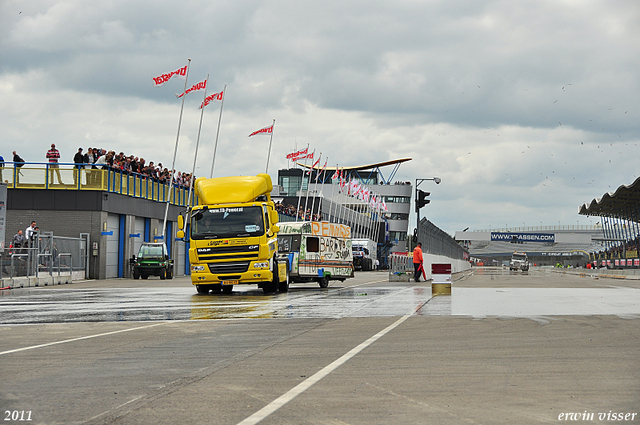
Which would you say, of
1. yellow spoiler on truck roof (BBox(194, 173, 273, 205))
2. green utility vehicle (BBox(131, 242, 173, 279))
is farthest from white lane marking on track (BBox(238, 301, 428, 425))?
green utility vehicle (BBox(131, 242, 173, 279))

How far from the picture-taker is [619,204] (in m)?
112

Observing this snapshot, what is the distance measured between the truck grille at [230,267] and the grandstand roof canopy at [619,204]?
73.7m

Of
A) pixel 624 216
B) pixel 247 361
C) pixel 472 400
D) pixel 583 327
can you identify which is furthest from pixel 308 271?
pixel 624 216

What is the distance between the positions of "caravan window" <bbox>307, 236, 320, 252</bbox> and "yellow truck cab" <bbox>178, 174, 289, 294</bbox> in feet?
18.0

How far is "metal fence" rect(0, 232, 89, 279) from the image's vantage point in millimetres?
28438

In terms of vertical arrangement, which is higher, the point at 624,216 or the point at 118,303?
the point at 624,216

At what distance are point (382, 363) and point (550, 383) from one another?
200 cm

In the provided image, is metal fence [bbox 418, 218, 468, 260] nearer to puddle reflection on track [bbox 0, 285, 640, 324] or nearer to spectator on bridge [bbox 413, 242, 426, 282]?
spectator on bridge [bbox 413, 242, 426, 282]

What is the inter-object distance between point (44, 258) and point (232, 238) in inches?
486

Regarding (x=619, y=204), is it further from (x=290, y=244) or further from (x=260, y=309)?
(x=260, y=309)

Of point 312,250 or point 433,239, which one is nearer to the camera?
point 312,250

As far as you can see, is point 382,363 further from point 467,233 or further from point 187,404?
point 467,233

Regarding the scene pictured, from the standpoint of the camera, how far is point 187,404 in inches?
248

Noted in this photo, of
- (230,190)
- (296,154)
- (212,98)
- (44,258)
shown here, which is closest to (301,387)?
(230,190)
